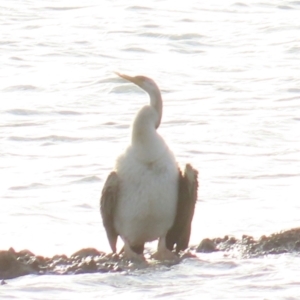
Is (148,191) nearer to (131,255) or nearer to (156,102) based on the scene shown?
A: (131,255)

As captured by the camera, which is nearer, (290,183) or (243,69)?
(290,183)

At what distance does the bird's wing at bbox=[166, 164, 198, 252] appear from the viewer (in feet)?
30.6

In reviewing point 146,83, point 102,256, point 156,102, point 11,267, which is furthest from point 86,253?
point 146,83

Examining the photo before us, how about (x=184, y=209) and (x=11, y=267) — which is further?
(x=184, y=209)

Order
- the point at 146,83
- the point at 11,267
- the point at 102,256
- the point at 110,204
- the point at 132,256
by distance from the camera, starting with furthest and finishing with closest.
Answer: the point at 146,83 < the point at 110,204 < the point at 132,256 < the point at 102,256 < the point at 11,267

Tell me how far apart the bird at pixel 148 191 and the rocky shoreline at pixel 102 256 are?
234mm

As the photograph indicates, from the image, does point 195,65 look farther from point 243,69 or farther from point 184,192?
point 184,192

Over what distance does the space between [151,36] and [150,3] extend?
3.65m

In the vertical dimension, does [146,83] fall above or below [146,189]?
above

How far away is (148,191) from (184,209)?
38 cm

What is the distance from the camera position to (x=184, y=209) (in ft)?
31.0

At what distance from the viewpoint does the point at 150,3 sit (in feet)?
94.8

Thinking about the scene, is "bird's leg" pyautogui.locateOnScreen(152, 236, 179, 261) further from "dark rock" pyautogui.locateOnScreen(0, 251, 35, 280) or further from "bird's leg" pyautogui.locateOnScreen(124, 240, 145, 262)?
"dark rock" pyautogui.locateOnScreen(0, 251, 35, 280)

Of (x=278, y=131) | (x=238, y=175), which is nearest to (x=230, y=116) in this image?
(x=278, y=131)
